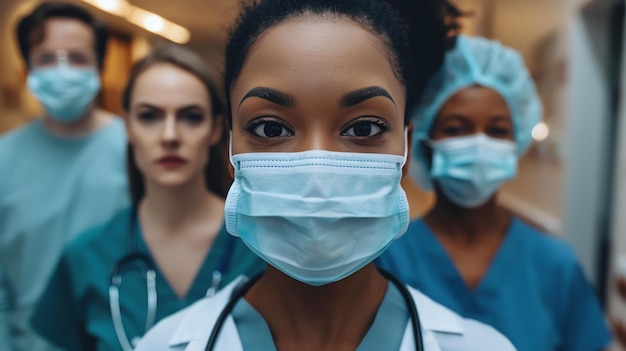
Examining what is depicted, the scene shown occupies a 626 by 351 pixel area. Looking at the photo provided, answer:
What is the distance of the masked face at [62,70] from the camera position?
1653 millimetres

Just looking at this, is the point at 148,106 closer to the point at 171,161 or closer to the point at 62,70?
the point at 171,161

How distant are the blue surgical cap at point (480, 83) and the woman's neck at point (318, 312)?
56cm

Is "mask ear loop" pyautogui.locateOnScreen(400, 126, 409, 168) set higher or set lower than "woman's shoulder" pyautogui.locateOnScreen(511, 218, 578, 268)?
higher

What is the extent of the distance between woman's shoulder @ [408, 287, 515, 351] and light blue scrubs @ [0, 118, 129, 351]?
1.14 m

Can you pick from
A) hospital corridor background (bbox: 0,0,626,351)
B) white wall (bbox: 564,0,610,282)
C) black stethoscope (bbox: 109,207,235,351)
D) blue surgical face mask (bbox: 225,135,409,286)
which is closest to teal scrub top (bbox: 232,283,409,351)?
blue surgical face mask (bbox: 225,135,409,286)

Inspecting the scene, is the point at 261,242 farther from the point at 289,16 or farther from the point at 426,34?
the point at 426,34

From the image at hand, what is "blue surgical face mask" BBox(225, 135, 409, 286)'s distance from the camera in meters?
0.68

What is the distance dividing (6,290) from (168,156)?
0.80 metres

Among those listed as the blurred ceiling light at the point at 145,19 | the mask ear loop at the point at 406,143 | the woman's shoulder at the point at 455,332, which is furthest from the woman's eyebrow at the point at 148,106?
the blurred ceiling light at the point at 145,19

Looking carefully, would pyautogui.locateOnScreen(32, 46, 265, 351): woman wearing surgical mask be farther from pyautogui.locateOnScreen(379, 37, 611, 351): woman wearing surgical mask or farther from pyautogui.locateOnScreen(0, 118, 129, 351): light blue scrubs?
pyautogui.locateOnScreen(379, 37, 611, 351): woman wearing surgical mask

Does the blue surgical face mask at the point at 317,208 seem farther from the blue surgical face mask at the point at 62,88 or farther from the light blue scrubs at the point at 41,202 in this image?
the blue surgical face mask at the point at 62,88

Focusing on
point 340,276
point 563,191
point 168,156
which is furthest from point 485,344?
point 563,191

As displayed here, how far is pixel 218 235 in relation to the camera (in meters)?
1.25

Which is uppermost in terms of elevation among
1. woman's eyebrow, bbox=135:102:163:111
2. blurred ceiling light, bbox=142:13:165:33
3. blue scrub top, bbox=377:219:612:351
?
blurred ceiling light, bbox=142:13:165:33
